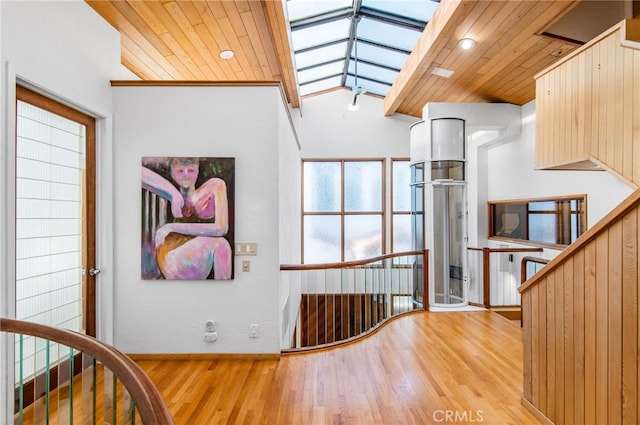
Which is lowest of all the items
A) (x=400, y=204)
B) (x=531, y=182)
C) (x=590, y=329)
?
(x=590, y=329)

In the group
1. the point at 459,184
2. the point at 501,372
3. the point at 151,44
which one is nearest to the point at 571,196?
the point at 459,184

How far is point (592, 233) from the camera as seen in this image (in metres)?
1.88

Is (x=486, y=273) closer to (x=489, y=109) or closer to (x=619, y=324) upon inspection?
(x=489, y=109)

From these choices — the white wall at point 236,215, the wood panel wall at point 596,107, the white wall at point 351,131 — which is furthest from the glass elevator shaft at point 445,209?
the white wall at point 236,215

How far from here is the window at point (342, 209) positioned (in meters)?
7.19

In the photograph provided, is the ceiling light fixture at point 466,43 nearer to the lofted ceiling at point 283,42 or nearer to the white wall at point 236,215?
the lofted ceiling at point 283,42

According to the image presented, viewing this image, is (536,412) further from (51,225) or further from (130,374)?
(51,225)

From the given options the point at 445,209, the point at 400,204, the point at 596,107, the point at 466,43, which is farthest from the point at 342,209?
the point at 596,107

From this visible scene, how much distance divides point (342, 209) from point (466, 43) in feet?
13.5

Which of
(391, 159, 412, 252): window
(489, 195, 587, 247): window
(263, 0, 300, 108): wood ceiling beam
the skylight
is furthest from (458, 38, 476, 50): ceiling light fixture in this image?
(391, 159, 412, 252): window

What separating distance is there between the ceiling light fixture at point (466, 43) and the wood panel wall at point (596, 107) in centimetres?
85

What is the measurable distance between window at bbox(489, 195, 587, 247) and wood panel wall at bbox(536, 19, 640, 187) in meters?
1.63

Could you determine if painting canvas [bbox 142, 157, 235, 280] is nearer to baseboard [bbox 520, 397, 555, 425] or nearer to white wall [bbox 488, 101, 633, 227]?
baseboard [bbox 520, 397, 555, 425]

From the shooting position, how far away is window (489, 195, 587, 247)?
436 cm
